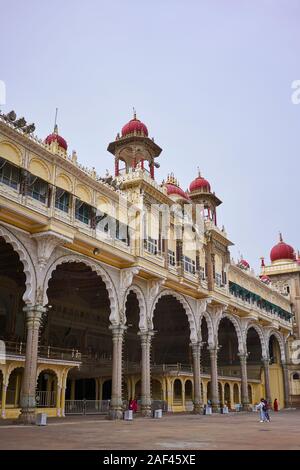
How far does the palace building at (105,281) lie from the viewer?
22.6 meters

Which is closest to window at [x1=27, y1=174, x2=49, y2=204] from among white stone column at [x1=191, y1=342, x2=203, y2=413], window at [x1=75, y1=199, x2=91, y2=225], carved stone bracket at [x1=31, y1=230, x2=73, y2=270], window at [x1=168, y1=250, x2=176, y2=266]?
carved stone bracket at [x1=31, y1=230, x2=73, y2=270]

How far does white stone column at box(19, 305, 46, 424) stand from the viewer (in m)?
20.7

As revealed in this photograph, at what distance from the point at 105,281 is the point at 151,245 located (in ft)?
16.1

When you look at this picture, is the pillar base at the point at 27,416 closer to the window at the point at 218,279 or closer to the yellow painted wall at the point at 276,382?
the window at the point at 218,279

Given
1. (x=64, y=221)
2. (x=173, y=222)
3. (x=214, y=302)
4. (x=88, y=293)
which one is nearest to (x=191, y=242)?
(x=173, y=222)

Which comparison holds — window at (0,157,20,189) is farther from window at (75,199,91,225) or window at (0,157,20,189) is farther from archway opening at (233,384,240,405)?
archway opening at (233,384,240,405)

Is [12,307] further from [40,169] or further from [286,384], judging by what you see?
[286,384]

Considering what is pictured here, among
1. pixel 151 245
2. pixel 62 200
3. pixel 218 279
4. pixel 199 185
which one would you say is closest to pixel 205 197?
pixel 199 185

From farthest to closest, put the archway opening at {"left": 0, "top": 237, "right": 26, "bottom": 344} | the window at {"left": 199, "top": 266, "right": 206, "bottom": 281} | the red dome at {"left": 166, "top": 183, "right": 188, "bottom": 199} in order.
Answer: the red dome at {"left": 166, "top": 183, "right": 188, "bottom": 199}
the window at {"left": 199, "top": 266, "right": 206, "bottom": 281}
the archway opening at {"left": 0, "top": 237, "right": 26, "bottom": 344}

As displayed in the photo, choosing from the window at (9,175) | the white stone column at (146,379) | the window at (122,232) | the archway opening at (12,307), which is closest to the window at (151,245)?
the window at (122,232)

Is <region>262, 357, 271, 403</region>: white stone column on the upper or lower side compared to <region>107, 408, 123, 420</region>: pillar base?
upper

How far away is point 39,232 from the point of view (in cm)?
2269

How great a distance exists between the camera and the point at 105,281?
2777 cm

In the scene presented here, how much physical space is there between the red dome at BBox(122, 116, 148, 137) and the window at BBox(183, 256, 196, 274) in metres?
10.3
